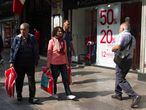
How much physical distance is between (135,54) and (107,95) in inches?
153

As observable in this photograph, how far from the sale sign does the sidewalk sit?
5.58 ft

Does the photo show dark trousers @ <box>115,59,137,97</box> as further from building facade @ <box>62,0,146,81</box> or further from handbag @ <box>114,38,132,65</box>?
building facade @ <box>62,0,146,81</box>

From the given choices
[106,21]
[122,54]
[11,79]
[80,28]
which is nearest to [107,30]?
[106,21]

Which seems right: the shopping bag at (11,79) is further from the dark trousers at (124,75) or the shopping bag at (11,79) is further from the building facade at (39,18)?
the building facade at (39,18)

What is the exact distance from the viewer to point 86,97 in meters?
8.52

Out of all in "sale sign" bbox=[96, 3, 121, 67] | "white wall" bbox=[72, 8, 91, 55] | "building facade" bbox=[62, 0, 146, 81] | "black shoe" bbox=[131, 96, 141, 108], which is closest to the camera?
"black shoe" bbox=[131, 96, 141, 108]

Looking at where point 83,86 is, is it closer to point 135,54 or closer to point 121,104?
point 121,104

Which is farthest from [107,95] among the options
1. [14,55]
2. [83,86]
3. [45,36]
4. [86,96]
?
[45,36]


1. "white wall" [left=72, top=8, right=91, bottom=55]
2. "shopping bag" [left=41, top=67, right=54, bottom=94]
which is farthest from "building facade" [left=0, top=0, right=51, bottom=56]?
"shopping bag" [left=41, top=67, right=54, bottom=94]

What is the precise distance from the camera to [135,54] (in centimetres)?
1230

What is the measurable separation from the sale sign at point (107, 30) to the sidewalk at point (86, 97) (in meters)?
1.70

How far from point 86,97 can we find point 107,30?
5.40 metres

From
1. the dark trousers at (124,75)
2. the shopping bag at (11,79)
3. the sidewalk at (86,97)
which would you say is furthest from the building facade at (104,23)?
the shopping bag at (11,79)

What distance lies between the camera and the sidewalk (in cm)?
760
